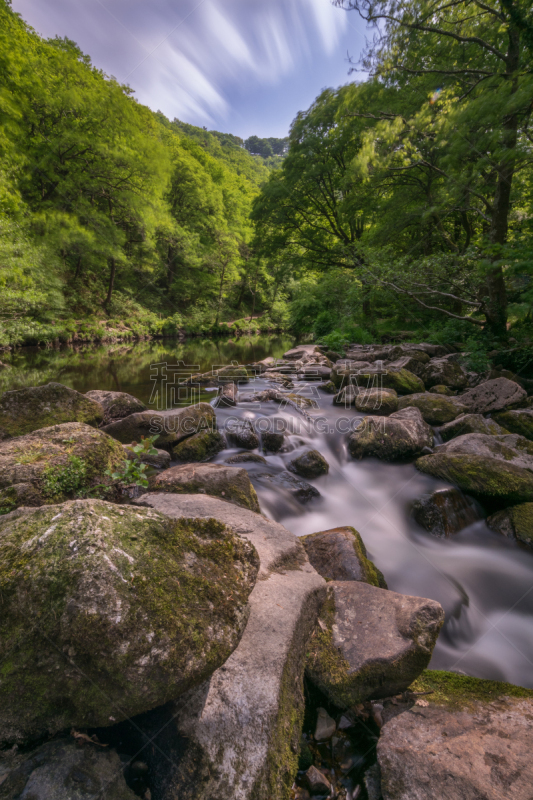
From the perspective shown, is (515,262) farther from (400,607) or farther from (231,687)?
(231,687)

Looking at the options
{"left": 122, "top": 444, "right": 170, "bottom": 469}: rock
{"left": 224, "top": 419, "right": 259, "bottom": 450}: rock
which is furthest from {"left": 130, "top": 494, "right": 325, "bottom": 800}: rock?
{"left": 224, "top": 419, "right": 259, "bottom": 450}: rock

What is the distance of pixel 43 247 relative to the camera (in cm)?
1752

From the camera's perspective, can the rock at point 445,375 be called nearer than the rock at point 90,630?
No

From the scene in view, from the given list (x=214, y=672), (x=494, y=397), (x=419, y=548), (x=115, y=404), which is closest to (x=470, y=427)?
(x=494, y=397)

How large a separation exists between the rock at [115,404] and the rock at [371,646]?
4.97 metres

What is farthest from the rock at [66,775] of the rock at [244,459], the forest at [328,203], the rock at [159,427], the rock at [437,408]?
the forest at [328,203]

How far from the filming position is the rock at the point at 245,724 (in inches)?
48.7

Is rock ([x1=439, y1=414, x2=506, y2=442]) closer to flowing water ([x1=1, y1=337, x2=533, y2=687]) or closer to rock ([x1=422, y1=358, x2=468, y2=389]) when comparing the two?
flowing water ([x1=1, y1=337, x2=533, y2=687])

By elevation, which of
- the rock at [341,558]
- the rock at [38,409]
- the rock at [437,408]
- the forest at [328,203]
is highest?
the forest at [328,203]

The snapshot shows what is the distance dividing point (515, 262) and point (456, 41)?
5.97 meters

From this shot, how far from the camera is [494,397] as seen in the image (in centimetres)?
621

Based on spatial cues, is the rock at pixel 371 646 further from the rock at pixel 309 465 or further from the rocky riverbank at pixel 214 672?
Result: the rock at pixel 309 465

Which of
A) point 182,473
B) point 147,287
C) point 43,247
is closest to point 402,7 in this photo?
point 182,473

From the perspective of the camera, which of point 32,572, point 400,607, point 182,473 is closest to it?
point 32,572
